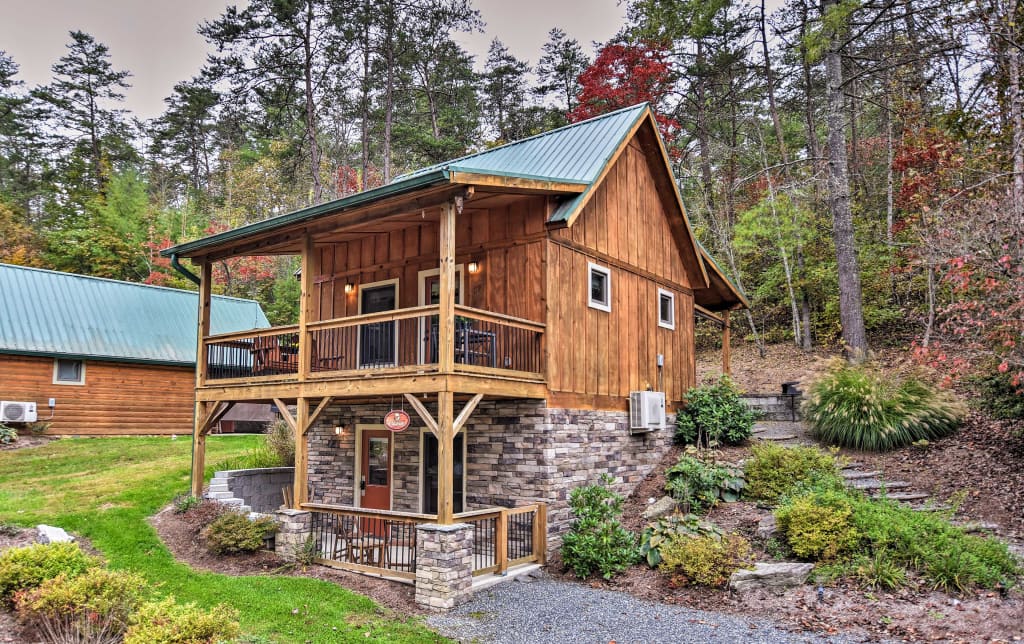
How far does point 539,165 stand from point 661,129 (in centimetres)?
1206

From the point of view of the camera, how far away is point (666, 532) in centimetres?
979

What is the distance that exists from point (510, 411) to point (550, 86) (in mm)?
20278

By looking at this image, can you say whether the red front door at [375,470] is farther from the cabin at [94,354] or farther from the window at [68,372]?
the window at [68,372]

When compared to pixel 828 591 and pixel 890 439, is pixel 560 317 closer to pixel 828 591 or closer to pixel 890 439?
pixel 828 591

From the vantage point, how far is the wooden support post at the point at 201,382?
12.6 m

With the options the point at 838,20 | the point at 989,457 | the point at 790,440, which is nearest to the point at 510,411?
the point at 790,440

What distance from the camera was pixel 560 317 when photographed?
434 inches

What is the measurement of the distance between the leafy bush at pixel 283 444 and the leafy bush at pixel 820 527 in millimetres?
10034

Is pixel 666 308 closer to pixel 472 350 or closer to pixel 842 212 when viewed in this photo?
pixel 842 212

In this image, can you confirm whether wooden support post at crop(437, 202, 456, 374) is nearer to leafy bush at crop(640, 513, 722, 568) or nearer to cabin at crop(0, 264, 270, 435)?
leafy bush at crop(640, 513, 722, 568)

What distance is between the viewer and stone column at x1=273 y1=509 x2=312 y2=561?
10.2m

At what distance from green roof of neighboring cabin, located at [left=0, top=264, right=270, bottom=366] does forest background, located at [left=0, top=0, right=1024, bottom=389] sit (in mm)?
6437

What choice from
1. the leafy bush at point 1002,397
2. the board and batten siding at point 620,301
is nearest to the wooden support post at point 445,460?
the board and batten siding at point 620,301

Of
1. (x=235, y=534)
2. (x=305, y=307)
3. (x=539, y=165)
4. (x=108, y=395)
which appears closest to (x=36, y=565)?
(x=235, y=534)
